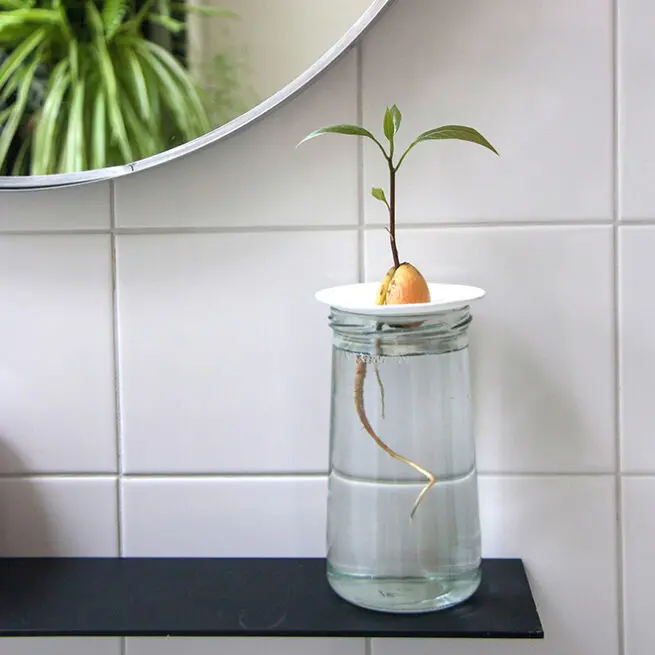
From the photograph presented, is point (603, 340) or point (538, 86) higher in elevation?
point (538, 86)

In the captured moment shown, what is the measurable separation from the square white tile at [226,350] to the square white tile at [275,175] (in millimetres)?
17

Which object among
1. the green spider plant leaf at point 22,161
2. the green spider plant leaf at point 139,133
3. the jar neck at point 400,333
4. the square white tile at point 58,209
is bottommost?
the jar neck at point 400,333

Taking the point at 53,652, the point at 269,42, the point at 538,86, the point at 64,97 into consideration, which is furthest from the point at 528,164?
the point at 53,652

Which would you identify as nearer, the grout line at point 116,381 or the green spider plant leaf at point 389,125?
the green spider plant leaf at point 389,125

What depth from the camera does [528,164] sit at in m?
0.61

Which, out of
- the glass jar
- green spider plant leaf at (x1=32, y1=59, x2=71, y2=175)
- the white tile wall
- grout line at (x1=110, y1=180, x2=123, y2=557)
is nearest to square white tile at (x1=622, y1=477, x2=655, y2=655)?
the white tile wall

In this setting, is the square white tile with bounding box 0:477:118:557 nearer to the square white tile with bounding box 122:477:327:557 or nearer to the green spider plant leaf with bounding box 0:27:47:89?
A: the square white tile with bounding box 122:477:327:557

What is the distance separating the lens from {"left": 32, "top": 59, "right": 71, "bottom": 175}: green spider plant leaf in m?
0.62

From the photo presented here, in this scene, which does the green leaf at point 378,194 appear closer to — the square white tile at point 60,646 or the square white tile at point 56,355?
the square white tile at point 56,355

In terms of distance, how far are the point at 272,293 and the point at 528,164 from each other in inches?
8.7

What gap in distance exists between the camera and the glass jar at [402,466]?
0.54 metres

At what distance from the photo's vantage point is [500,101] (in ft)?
1.98

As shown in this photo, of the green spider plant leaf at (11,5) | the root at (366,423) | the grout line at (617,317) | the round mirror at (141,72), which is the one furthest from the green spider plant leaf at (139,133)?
the grout line at (617,317)

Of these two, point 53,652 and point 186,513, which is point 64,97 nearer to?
point 186,513
